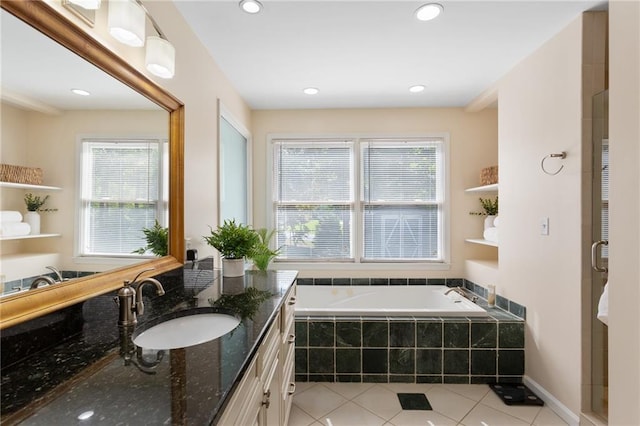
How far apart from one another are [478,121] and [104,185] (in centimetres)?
349

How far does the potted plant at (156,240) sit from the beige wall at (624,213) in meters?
2.01

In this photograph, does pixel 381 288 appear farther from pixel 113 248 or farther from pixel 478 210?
pixel 113 248

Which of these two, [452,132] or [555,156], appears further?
[452,132]

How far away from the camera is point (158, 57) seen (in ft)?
4.53

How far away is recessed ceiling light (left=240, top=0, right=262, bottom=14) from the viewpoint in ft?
5.69

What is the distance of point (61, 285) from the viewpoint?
100cm

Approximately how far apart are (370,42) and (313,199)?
1.79m

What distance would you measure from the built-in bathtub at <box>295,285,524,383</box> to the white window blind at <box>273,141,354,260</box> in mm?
1215

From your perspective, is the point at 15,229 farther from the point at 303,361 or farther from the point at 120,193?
the point at 303,361

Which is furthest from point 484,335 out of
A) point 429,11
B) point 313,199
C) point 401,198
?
point 429,11

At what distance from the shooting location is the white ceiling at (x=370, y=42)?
1.80 metres

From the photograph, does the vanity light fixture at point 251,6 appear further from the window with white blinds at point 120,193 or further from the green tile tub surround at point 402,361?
the green tile tub surround at point 402,361

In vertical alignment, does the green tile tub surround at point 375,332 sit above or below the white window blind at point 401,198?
below

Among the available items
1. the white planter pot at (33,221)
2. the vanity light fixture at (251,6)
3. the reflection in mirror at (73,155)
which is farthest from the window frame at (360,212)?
the white planter pot at (33,221)
